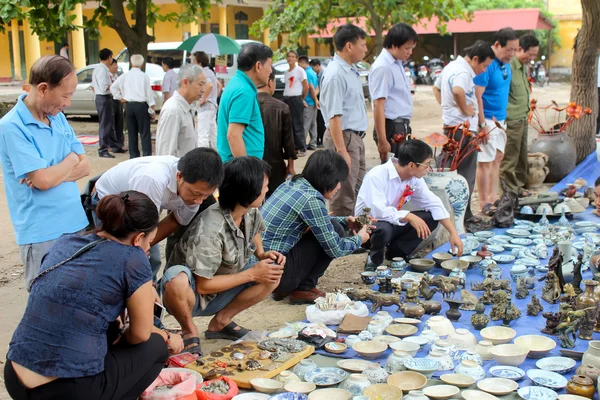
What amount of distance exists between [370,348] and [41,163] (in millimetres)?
1706

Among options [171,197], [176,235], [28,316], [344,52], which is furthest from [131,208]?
[344,52]

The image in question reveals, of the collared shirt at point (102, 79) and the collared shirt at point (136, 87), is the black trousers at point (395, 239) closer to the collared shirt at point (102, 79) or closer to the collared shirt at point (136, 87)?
the collared shirt at point (136, 87)

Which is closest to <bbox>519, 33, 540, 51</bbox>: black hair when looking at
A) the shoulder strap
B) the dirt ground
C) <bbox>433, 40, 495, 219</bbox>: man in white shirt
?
<bbox>433, 40, 495, 219</bbox>: man in white shirt

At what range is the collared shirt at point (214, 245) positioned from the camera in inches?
127

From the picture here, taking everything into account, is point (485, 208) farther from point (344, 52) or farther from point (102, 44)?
point (102, 44)

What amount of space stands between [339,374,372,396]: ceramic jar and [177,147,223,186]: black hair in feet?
3.47

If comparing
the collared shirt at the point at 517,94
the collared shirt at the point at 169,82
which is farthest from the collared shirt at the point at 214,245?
the collared shirt at the point at 169,82

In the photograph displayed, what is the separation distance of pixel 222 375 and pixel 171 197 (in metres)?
0.87

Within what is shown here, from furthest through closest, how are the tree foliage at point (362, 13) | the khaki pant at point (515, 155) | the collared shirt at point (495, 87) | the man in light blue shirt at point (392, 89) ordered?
1. the tree foliage at point (362, 13)
2. the khaki pant at point (515, 155)
3. the collared shirt at point (495, 87)
4. the man in light blue shirt at point (392, 89)

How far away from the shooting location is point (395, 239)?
4645 mm

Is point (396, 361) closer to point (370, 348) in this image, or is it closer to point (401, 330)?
point (370, 348)

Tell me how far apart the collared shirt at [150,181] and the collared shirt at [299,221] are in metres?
0.71

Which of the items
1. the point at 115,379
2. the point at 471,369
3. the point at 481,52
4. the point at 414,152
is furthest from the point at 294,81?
the point at 115,379

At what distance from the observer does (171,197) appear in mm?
3215
